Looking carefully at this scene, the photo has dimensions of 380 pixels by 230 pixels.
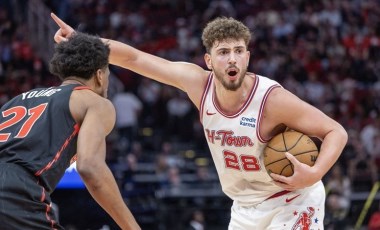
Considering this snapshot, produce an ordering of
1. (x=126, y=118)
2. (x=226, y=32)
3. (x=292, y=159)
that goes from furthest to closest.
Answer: (x=126, y=118), (x=226, y=32), (x=292, y=159)

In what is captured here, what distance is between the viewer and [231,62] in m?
5.75

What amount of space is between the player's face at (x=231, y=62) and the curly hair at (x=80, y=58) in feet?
4.37

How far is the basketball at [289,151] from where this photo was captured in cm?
550

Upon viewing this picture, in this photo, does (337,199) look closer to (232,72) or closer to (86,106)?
(232,72)

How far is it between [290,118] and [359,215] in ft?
29.1

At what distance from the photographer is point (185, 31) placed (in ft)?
65.3

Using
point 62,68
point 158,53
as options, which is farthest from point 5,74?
point 62,68

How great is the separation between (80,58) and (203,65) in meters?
13.2

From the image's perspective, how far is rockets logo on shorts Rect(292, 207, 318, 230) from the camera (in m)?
5.73

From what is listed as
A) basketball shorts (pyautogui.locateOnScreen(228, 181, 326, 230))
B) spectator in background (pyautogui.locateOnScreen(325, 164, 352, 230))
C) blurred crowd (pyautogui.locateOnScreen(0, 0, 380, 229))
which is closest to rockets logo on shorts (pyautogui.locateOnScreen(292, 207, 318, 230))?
basketball shorts (pyautogui.locateOnScreen(228, 181, 326, 230))

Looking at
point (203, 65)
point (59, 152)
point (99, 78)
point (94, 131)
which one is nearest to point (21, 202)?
point (59, 152)

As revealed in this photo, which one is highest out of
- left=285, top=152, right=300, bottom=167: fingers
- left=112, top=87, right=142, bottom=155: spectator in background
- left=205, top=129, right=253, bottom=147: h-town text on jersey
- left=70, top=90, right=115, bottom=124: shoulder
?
left=70, top=90, right=115, bottom=124: shoulder

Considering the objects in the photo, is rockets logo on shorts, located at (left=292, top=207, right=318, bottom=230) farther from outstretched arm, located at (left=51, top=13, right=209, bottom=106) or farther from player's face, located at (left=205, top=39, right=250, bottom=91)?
outstretched arm, located at (left=51, top=13, right=209, bottom=106)

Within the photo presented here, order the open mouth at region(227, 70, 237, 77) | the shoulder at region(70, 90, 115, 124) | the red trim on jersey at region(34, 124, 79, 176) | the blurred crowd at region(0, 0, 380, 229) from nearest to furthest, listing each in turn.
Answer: the red trim on jersey at region(34, 124, 79, 176) → the shoulder at region(70, 90, 115, 124) → the open mouth at region(227, 70, 237, 77) → the blurred crowd at region(0, 0, 380, 229)
